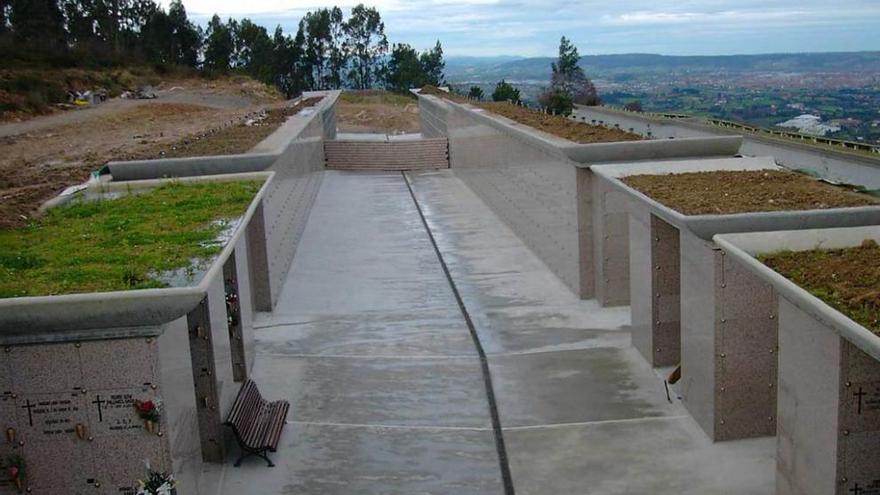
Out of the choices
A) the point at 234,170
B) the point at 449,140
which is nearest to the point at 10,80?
the point at 449,140

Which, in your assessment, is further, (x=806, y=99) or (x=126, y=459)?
(x=806, y=99)

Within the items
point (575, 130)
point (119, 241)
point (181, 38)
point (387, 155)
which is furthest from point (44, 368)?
point (181, 38)

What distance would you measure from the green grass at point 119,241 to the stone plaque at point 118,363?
0.47 meters

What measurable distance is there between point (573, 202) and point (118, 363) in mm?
10123

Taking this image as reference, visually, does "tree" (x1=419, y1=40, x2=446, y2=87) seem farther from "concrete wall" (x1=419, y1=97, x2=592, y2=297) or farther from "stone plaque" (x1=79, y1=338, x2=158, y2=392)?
"stone plaque" (x1=79, y1=338, x2=158, y2=392)

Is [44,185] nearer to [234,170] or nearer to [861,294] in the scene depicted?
[234,170]

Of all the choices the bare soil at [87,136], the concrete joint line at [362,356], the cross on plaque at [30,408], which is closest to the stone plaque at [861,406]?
the cross on plaque at [30,408]

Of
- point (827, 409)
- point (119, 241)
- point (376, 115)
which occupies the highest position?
point (119, 241)

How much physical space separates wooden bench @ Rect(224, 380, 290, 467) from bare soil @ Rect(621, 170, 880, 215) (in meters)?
4.67

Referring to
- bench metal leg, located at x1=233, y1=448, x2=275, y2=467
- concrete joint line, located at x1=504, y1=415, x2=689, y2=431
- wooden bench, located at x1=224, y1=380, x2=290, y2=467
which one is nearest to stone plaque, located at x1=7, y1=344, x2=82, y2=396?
wooden bench, located at x1=224, y1=380, x2=290, y2=467

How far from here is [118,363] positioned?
302 inches

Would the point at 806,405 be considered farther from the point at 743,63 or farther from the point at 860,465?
the point at 743,63

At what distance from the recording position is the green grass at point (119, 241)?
824 cm

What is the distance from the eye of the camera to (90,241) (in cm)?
1005
